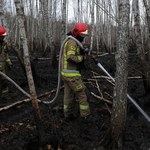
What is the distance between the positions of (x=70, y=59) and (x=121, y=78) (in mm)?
1152

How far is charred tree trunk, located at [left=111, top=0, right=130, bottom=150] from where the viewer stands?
14.0 feet

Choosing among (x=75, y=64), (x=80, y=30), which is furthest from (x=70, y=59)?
(x=80, y=30)

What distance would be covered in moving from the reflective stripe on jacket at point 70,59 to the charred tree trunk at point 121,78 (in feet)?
3.27

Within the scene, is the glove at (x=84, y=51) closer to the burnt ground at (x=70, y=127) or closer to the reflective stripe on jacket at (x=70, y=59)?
the reflective stripe on jacket at (x=70, y=59)

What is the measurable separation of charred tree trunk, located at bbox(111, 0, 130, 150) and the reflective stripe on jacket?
1.00 metres

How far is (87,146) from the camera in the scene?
15.1ft

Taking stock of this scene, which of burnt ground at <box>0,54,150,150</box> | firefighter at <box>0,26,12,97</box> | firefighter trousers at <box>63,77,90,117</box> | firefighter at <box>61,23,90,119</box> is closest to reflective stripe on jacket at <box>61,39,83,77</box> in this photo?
firefighter at <box>61,23,90,119</box>

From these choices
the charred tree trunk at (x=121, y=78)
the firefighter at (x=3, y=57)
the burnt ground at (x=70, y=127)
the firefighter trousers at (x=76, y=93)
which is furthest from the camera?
the firefighter at (x=3, y=57)

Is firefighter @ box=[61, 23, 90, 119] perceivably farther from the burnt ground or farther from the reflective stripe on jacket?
the burnt ground

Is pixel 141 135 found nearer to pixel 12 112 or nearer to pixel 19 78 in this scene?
pixel 12 112

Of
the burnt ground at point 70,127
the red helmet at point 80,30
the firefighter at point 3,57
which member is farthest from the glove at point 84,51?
the firefighter at point 3,57

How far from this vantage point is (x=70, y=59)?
5.14 m

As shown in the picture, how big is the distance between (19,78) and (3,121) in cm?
361

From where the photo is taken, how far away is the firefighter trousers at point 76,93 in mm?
5242
